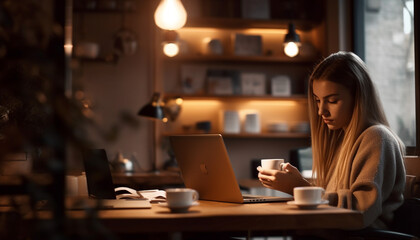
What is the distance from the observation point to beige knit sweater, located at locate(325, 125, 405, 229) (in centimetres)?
184

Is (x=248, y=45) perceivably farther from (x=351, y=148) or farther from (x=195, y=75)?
(x=351, y=148)

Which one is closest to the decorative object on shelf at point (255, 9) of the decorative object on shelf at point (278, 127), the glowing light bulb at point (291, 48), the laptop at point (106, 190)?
the decorative object on shelf at point (278, 127)

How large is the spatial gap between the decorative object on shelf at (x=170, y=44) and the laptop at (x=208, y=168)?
9.78 feet

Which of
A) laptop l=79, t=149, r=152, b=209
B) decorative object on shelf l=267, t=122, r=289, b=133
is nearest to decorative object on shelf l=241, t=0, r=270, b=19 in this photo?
decorative object on shelf l=267, t=122, r=289, b=133

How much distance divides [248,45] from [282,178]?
12.7 ft

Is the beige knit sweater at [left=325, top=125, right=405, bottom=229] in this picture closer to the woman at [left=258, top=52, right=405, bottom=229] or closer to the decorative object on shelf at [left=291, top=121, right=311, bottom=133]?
the woman at [left=258, top=52, right=405, bottom=229]

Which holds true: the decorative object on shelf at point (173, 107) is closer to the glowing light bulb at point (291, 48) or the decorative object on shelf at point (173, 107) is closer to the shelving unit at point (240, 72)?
the shelving unit at point (240, 72)

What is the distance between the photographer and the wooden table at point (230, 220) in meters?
1.47

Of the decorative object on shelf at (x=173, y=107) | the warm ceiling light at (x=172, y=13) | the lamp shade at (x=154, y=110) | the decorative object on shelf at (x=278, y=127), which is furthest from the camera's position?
the decorative object on shelf at (x=278, y=127)

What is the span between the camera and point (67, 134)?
0.87 m

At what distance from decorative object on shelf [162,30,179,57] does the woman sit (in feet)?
9.10

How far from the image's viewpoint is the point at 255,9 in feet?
18.8

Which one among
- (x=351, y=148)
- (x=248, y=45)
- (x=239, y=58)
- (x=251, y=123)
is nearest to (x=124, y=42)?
(x=239, y=58)

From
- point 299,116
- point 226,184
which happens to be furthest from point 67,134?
point 299,116
